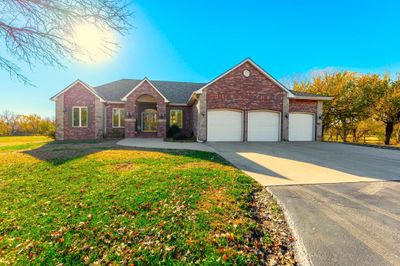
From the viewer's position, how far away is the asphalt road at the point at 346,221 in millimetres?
2148

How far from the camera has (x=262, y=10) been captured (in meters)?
12.5

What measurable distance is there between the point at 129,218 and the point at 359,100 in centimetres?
2482

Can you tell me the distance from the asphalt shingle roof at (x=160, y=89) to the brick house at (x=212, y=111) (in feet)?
0.65

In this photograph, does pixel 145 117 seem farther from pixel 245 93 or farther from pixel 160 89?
pixel 245 93

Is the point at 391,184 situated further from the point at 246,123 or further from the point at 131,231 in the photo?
the point at 246,123

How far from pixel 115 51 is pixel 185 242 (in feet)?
24.6

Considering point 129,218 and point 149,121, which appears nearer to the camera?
point 129,218

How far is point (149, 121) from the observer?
18578 mm

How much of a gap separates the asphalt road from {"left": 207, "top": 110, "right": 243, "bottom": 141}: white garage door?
9.18 metres

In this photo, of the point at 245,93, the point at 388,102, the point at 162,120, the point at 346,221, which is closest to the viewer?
the point at 346,221

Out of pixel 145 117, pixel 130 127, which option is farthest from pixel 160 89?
pixel 130 127

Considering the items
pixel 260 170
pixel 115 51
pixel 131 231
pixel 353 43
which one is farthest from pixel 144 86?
pixel 353 43

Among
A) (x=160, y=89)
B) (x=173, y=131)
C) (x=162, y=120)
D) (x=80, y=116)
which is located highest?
(x=160, y=89)

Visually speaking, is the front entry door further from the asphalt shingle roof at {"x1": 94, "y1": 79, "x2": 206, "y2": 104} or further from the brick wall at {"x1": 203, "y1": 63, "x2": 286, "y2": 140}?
the brick wall at {"x1": 203, "y1": 63, "x2": 286, "y2": 140}
